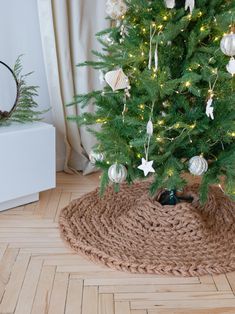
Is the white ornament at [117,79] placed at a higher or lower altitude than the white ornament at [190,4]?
lower

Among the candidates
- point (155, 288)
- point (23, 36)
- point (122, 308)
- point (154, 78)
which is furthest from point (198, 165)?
point (23, 36)

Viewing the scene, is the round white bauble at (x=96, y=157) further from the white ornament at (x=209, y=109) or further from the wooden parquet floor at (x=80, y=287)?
the white ornament at (x=209, y=109)

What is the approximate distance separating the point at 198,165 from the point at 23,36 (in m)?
1.34

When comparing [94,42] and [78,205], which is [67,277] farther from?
[94,42]

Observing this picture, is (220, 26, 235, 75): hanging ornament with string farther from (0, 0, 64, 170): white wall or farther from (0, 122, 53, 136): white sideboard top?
(0, 0, 64, 170): white wall

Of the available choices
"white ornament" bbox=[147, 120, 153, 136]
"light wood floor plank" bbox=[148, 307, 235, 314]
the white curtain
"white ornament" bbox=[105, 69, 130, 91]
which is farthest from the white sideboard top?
"light wood floor plank" bbox=[148, 307, 235, 314]

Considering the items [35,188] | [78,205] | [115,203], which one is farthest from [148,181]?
[35,188]

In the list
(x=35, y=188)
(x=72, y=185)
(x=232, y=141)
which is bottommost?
(x=72, y=185)

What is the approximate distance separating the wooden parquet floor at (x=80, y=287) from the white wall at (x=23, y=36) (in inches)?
41.4

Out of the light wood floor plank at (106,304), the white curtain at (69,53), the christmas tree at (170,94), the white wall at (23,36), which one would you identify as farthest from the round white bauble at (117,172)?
the white wall at (23,36)

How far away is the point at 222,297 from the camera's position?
126 cm

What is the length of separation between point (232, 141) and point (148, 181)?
789mm

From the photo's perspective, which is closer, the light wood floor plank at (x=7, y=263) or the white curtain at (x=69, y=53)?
the light wood floor plank at (x=7, y=263)

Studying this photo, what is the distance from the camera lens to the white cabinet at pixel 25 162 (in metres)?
1.76
